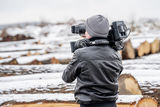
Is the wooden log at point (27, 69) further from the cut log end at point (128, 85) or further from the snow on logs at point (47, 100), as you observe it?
the cut log end at point (128, 85)

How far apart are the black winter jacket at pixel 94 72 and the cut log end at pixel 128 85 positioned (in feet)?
5.06

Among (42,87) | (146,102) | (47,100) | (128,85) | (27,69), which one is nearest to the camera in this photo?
(146,102)

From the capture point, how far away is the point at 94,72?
5.80 ft

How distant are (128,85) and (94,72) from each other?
1.72 meters

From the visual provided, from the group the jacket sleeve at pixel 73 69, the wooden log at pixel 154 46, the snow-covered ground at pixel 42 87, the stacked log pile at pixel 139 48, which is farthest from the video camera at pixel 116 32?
the wooden log at pixel 154 46

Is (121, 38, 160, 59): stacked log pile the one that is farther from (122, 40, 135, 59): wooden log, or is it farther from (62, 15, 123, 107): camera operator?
(62, 15, 123, 107): camera operator

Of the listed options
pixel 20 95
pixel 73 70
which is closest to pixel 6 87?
pixel 20 95

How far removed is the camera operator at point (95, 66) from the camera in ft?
5.74

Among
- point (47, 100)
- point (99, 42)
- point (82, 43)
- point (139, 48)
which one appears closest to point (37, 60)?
point (47, 100)

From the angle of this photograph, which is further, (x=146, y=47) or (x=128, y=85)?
(x=146, y=47)

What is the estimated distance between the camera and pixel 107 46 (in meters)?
1.83

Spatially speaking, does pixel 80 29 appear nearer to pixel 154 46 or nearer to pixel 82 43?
pixel 82 43

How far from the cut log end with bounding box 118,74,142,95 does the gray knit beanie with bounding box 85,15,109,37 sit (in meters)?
1.73

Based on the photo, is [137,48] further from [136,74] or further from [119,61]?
[119,61]
